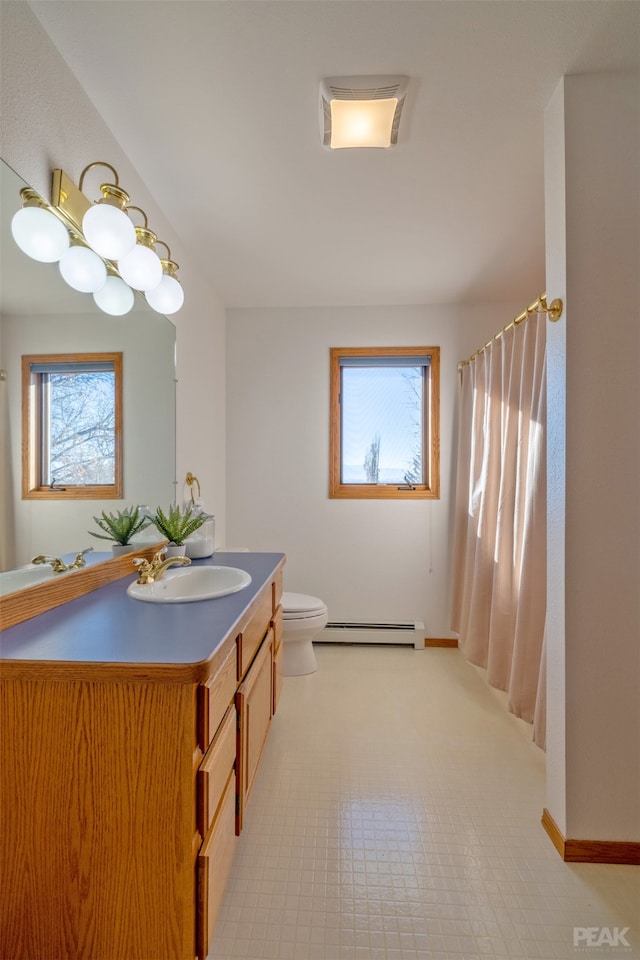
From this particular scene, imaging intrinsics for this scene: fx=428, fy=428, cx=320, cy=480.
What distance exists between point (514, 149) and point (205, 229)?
1.33 metres

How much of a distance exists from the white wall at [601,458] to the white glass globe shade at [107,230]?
134 centimetres

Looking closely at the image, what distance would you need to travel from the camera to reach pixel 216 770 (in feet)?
3.11

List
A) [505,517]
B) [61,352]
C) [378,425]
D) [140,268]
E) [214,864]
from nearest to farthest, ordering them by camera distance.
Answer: [214,864] → [61,352] → [140,268] → [505,517] → [378,425]

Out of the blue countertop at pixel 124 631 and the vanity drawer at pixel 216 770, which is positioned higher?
the blue countertop at pixel 124 631

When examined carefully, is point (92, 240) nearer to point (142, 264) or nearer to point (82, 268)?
point (82, 268)

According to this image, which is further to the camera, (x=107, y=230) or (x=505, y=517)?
(x=505, y=517)

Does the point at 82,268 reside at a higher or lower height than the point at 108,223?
lower

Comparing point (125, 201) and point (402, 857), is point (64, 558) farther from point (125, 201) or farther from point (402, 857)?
point (402, 857)

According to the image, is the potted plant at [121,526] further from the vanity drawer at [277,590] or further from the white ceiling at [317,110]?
the white ceiling at [317,110]


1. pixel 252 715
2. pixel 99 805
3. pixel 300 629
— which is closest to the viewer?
pixel 99 805

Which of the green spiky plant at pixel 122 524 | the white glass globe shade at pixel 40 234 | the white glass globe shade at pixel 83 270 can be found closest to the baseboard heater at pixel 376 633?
the green spiky plant at pixel 122 524

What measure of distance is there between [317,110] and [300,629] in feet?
7.24

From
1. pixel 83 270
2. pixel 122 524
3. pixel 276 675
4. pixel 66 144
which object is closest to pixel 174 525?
pixel 122 524

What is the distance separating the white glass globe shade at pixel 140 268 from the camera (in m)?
1.47
